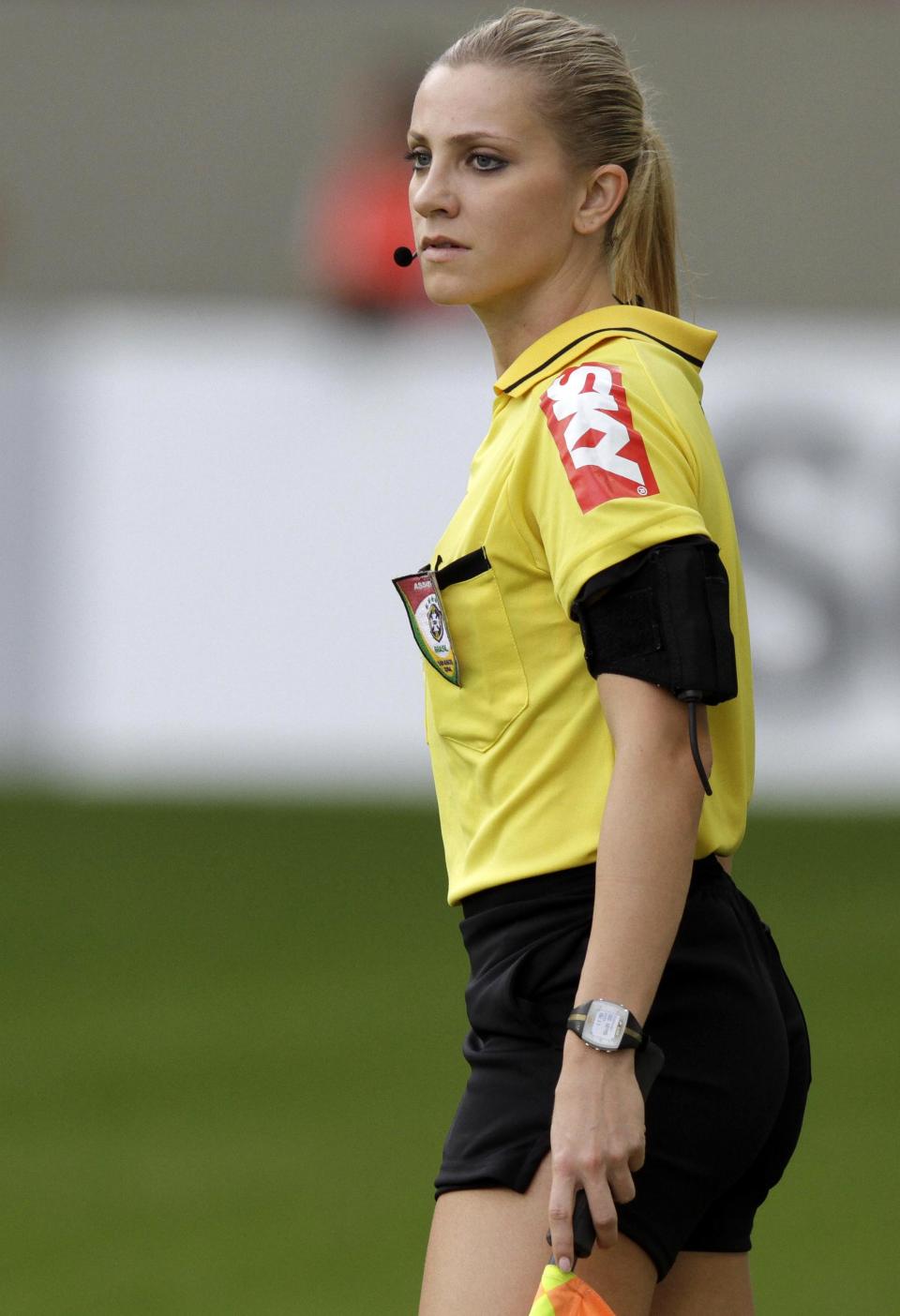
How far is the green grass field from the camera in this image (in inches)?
187

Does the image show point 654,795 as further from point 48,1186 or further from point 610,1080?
point 48,1186

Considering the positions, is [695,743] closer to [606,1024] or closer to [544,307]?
[606,1024]

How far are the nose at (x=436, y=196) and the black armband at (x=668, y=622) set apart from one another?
483mm

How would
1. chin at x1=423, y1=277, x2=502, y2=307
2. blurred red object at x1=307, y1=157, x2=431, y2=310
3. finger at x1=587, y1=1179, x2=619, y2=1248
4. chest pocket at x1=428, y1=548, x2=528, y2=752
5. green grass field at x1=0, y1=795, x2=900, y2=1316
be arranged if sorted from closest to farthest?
finger at x1=587, y1=1179, x2=619, y2=1248 → chest pocket at x1=428, y1=548, x2=528, y2=752 → chin at x1=423, y1=277, x2=502, y2=307 → green grass field at x1=0, y1=795, x2=900, y2=1316 → blurred red object at x1=307, y1=157, x2=431, y2=310

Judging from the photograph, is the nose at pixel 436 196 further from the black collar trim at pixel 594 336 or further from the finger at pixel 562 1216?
the finger at pixel 562 1216

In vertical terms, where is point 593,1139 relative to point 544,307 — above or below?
below

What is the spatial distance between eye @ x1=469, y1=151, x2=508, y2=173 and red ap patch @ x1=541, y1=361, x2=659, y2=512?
278 millimetres

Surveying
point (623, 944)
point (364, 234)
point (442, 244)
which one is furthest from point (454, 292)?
point (364, 234)

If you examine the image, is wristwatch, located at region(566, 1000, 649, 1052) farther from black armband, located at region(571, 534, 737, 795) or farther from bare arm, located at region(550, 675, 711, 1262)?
black armband, located at region(571, 534, 737, 795)

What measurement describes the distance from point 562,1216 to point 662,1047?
226 mm

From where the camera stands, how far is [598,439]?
7.20ft

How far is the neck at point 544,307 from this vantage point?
96.2 inches

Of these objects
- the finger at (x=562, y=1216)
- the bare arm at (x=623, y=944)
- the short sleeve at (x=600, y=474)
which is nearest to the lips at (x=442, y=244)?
the short sleeve at (x=600, y=474)

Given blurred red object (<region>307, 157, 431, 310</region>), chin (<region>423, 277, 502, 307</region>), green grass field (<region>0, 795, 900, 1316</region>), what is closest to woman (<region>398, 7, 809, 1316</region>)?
chin (<region>423, 277, 502, 307</region>)
